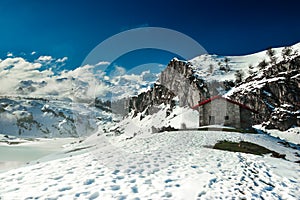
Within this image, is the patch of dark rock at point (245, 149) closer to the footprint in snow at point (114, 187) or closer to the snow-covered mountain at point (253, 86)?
the footprint in snow at point (114, 187)

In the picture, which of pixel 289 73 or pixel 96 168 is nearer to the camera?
pixel 96 168

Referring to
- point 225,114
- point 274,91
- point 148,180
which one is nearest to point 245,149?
point 148,180

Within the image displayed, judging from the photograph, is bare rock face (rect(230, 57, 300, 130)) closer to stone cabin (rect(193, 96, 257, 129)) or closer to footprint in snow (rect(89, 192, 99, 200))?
stone cabin (rect(193, 96, 257, 129))

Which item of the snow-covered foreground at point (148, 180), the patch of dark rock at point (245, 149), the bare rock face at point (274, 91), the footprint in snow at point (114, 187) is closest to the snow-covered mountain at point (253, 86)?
the bare rock face at point (274, 91)

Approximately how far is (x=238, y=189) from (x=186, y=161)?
14.4 feet

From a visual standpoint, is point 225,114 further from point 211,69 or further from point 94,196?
point 211,69

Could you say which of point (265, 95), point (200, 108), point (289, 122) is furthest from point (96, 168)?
point (265, 95)

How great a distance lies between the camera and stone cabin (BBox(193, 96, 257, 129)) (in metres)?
48.1

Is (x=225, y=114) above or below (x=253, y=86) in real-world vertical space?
below

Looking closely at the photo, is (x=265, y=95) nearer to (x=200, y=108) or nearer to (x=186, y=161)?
(x=200, y=108)

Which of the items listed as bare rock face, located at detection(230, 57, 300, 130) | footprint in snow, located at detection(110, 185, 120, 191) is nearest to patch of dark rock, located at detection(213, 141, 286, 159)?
footprint in snow, located at detection(110, 185, 120, 191)

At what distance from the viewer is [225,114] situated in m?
48.4

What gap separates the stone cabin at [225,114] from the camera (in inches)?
1895

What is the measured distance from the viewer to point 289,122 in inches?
3088
